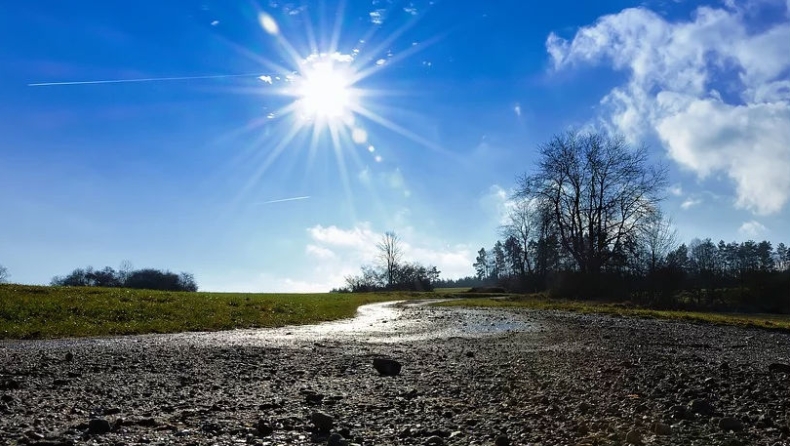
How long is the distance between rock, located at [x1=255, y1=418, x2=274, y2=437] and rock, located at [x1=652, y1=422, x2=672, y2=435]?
363 cm

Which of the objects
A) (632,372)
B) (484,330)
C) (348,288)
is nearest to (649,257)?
(484,330)

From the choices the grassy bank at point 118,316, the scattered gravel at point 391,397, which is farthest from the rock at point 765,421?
the grassy bank at point 118,316

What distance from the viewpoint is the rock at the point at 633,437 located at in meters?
4.59

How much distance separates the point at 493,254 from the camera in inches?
6821

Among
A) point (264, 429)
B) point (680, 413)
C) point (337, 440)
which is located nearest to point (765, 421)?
point (680, 413)

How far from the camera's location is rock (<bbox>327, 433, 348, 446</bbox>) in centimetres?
461

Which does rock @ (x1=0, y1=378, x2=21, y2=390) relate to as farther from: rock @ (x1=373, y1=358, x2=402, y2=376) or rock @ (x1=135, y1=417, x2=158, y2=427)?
rock @ (x1=373, y1=358, x2=402, y2=376)

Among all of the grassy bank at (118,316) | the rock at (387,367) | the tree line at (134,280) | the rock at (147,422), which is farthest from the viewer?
the tree line at (134,280)

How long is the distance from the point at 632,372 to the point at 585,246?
49.6 m

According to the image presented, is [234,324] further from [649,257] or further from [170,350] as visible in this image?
[649,257]

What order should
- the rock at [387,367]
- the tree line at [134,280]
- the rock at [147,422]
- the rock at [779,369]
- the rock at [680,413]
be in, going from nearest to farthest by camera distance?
the rock at [147,422]
the rock at [680,413]
the rock at [779,369]
the rock at [387,367]
the tree line at [134,280]

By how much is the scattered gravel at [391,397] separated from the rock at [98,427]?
0.01m

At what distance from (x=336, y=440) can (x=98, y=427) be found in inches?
90.3

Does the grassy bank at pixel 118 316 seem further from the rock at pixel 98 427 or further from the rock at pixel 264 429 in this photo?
the rock at pixel 264 429
